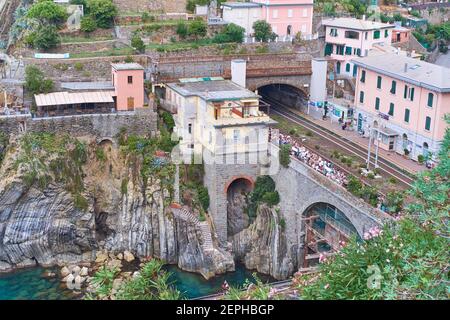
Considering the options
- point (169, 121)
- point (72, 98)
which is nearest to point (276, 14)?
point (169, 121)

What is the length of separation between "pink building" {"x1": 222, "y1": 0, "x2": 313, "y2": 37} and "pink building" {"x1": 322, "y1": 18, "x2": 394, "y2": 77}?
2153 mm

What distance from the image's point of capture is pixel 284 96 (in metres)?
63.3

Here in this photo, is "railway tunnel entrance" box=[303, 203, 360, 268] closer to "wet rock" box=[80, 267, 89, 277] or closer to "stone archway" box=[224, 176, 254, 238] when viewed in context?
"stone archway" box=[224, 176, 254, 238]

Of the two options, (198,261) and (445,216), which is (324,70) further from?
(445,216)

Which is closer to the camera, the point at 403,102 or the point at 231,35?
the point at 403,102

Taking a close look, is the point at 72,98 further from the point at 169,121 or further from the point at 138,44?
the point at 138,44

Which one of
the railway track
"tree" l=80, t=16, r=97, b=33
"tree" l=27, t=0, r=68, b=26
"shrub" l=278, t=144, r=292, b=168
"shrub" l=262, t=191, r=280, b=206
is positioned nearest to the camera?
the railway track

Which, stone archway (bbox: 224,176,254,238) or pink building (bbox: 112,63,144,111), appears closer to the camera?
stone archway (bbox: 224,176,254,238)

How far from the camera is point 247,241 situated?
48406 mm

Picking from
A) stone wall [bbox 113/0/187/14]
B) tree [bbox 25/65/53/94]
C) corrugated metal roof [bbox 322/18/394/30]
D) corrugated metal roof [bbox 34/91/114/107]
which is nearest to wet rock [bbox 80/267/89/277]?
corrugated metal roof [bbox 34/91/114/107]

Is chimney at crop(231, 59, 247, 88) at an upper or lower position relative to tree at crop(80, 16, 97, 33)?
lower

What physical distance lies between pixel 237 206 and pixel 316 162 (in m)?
7.45

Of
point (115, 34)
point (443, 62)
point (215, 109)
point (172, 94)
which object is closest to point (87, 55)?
point (115, 34)

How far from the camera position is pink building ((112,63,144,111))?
2039 inches
